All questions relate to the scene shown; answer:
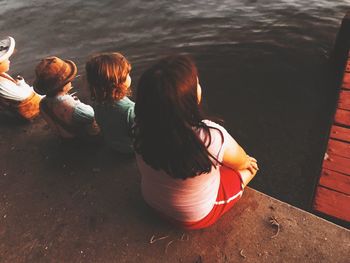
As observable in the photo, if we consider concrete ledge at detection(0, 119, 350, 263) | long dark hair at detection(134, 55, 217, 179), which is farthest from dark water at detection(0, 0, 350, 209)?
long dark hair at detection(134, 55, 217, 179)

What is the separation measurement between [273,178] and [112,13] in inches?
296

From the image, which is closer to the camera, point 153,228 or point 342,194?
point 153,228

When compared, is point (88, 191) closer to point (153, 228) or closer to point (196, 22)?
point (153, 228)

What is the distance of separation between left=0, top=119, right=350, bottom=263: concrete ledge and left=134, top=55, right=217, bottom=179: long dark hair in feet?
3.13

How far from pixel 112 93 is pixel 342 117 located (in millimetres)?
3190

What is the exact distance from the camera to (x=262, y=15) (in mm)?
8961

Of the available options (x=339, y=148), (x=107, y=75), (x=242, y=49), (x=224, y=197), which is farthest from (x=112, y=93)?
(x=242, y=49)

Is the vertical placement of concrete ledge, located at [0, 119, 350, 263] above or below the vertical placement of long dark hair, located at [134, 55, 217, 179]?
below

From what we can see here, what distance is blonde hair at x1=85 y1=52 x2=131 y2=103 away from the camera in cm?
281

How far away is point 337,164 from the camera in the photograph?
3.67 meters

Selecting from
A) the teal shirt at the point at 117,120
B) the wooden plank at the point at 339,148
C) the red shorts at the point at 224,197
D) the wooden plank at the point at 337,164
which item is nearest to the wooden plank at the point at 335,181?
the wooden plank at the point at 337,164

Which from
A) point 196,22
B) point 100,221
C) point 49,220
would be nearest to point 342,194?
point 100,221

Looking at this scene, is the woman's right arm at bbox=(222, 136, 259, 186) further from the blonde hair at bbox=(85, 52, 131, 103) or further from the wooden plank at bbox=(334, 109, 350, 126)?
the wooden plank at bbox=(334, 109, 350, 126)

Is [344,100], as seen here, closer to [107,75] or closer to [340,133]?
[340,133]
